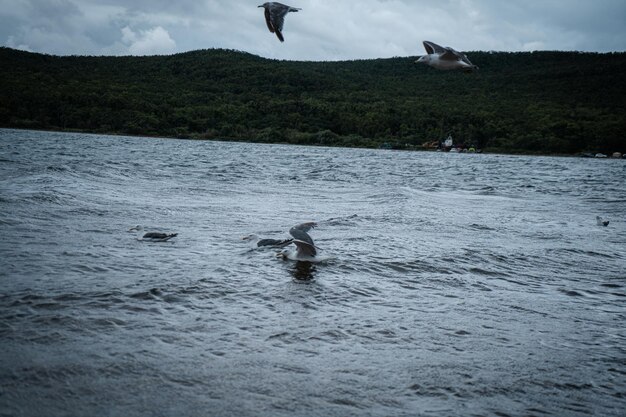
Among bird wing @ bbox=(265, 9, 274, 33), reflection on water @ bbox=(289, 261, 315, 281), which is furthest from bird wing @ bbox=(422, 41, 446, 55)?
reflection on water @ bbox=(289, 261, 315, 281)

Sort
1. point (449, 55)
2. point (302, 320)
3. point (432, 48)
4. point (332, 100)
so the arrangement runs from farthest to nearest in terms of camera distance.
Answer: point (332, 100)
point (432, 48)
point (449, 55)
point (302, 320)

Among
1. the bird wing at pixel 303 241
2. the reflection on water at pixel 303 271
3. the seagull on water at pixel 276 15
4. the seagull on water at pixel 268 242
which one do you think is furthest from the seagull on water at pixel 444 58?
the seagull on water at pixel 268 242

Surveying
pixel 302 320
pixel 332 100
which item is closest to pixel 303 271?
pixel 302 320

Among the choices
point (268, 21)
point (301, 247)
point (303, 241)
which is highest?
point (268, 21)

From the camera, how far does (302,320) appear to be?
506cm

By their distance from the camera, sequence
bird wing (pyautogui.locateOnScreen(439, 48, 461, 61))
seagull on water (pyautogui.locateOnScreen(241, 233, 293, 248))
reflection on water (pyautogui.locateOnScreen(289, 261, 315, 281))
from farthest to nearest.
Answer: seagull on water (pyautogui.locateOnScreen(241, 233, 293, 248)) → bird wing (pyautogui.locateOnScreen(439, 48, 461, 61)) → reflection on water (pyautogui.locateOnScreen(289, 261, 315, 281))

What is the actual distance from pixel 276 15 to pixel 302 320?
3959 millimetres

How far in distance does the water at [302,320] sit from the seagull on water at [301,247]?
0.20m

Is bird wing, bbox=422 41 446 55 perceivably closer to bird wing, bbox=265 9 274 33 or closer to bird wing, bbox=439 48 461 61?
bird wing, bbox=439 48 461 61

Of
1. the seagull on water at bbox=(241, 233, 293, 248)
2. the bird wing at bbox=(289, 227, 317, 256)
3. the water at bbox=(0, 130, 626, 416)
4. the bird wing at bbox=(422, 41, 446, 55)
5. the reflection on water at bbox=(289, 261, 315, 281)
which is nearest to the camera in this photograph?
the water at bbox=(0, 130, 626, 416)

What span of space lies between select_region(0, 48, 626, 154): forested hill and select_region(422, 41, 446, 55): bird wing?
63.1 m

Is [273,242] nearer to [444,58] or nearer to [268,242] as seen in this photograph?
[268,242]

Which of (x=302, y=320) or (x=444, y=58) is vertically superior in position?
(x=444, y=58)

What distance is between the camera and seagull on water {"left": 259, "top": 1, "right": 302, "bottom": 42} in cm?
631
